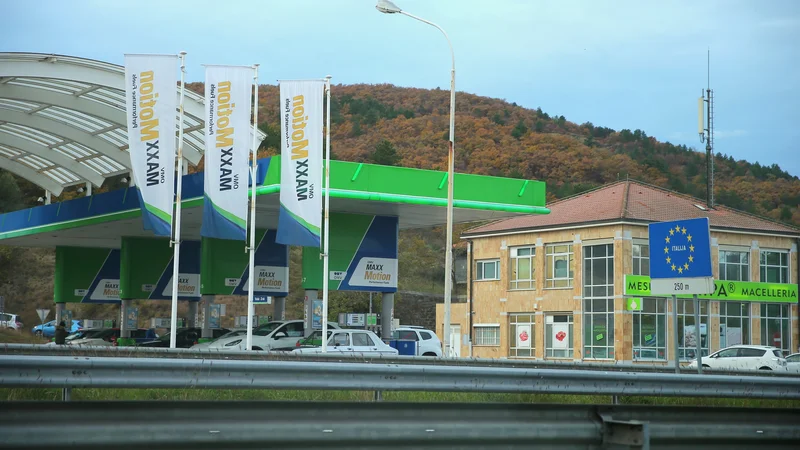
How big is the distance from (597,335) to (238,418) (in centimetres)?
4129

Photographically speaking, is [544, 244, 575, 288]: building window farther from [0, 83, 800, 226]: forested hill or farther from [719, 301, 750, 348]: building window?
[0, 83, 800, 226]: forested hill

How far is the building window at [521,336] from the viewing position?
49.4 metres

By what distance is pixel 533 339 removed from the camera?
49219 mm

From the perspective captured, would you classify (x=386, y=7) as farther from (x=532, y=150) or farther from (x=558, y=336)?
(x=532, y=150)

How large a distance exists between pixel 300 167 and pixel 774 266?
34.3 m

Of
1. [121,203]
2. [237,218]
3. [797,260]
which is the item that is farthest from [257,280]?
[797,260]

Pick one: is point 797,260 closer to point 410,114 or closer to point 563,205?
point 563,205

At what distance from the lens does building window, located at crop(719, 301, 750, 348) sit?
48.2 meters

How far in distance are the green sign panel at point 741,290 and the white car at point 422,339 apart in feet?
42.3

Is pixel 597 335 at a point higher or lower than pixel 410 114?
lower

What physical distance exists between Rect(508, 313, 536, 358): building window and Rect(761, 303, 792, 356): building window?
1250 cm

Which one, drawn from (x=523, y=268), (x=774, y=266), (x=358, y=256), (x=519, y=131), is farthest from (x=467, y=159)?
(x=358, y=256)

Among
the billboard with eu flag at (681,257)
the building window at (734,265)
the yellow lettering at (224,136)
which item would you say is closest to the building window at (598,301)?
the building window at (734,265)

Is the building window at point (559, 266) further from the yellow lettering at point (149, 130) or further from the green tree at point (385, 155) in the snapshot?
the green tree at point (385, 155)
